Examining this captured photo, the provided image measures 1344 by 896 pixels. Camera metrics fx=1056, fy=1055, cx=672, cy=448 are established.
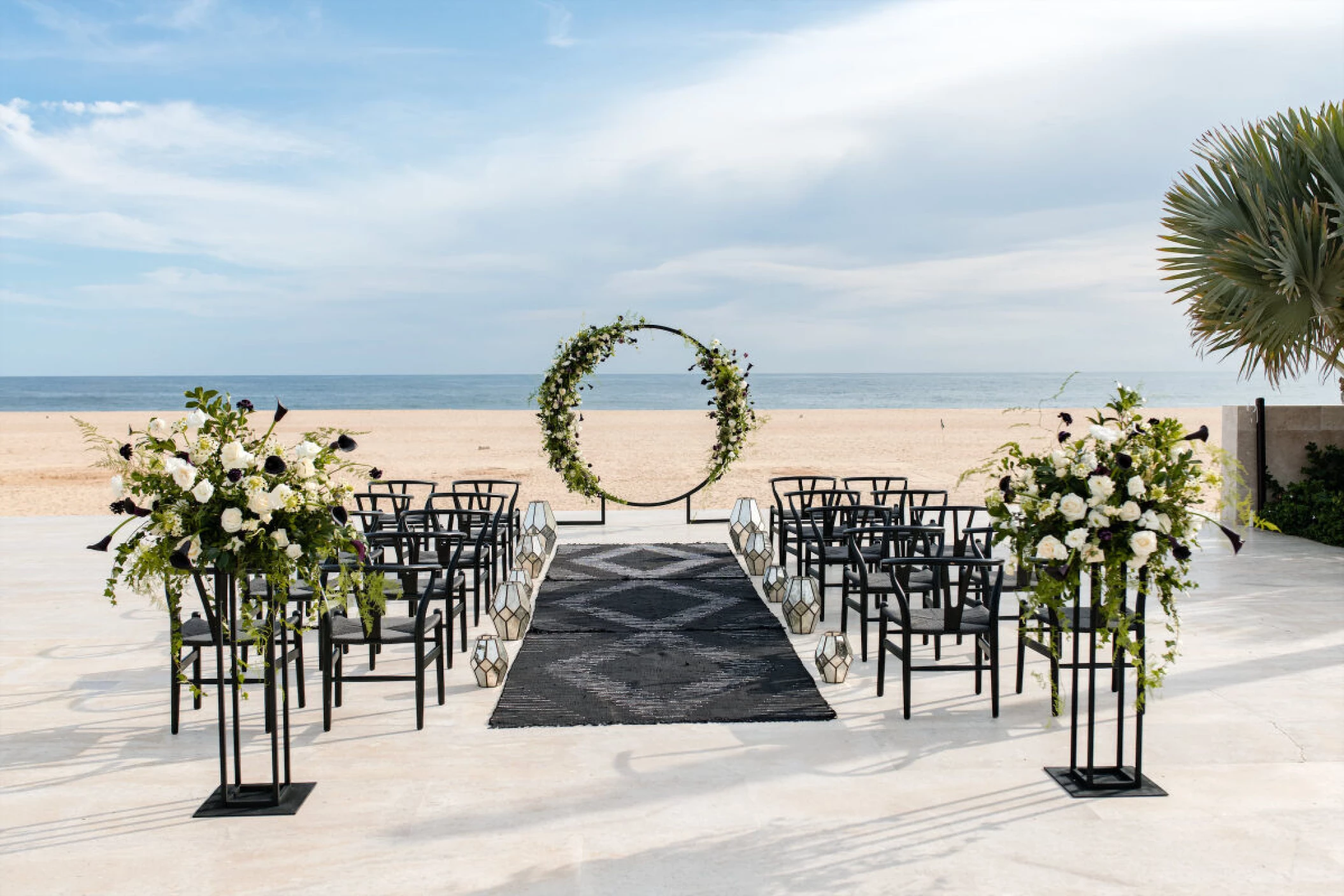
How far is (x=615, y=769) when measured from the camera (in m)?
4.31

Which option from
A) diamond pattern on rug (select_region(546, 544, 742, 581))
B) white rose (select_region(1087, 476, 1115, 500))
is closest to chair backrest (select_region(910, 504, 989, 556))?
white rose (select_region(1087, 476, 1115, 500))

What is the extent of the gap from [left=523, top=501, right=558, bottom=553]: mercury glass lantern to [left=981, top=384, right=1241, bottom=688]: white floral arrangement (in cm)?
536

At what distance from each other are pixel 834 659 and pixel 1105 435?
2174 mm

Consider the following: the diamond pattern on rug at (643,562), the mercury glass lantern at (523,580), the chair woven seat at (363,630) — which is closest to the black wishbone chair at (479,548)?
the mercury glass lantern at (523,580)

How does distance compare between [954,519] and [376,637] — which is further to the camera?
[954,519]

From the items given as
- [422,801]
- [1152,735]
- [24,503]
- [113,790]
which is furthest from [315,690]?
[24,503]

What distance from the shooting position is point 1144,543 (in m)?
3.61

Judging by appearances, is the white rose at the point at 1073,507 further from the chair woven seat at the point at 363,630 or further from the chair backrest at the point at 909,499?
the chair backrest at the point at 909,499

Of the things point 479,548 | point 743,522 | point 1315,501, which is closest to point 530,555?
point 479,548

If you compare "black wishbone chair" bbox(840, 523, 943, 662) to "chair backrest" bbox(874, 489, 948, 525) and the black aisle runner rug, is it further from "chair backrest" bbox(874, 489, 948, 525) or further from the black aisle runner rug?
the black aisle runner rug

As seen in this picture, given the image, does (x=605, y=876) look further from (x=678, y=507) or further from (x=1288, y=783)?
(x=678, y=507)

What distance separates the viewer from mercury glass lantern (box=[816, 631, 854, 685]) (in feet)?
18.0

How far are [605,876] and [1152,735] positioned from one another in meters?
2.70

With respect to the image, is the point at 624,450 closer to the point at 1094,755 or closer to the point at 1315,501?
the point at 1315,501
